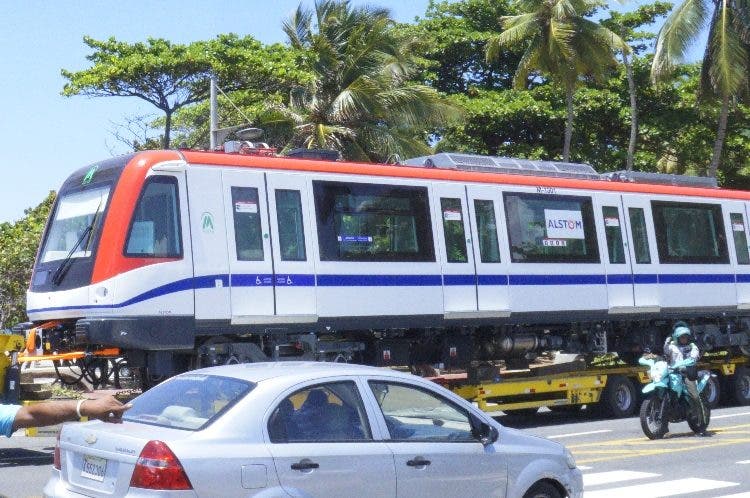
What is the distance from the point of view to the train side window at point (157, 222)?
46.7 feet

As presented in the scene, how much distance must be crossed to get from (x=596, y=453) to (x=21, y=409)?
10229mm

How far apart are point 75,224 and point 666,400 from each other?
320 inches

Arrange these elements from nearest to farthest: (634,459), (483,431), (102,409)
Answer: (102,409) < (483,431) < (634,459)

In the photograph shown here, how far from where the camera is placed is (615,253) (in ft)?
62.7

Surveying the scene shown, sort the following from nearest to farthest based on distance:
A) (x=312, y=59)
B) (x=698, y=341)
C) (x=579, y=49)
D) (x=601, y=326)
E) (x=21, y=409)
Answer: (x=21, y=409), (x=601, y=326), (x=698, y=341), (x=312, y=59), (x=579, y=49)

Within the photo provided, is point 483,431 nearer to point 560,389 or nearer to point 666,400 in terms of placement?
point 666,400

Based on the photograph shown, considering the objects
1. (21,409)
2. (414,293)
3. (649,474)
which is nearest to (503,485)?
(21,409)

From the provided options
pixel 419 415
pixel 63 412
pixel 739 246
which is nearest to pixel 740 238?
pixel 739 246

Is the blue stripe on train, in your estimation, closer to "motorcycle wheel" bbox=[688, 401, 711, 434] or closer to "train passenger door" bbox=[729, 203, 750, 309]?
"train passenger door" bbox=[729, 203, 750, 309]

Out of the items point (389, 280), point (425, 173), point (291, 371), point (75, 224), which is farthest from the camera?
point (425, 173)

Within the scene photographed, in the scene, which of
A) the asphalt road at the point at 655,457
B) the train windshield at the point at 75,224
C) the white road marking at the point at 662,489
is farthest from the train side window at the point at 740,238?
the train windshield at the point at 75,224

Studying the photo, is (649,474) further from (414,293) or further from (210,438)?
(210,438)

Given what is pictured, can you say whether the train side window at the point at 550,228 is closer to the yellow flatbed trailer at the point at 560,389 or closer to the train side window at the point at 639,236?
the train side window at the point at 639,236

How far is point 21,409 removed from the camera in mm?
5348
